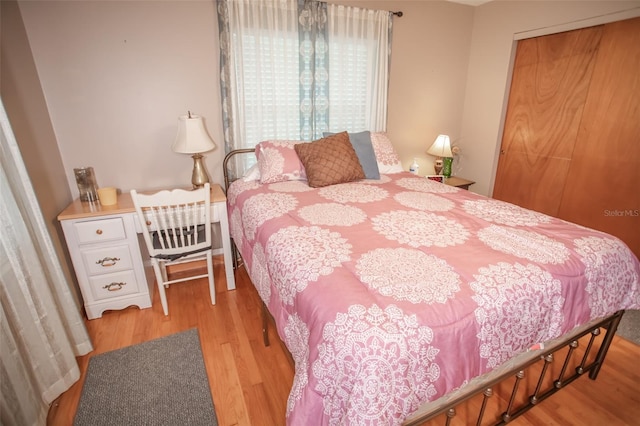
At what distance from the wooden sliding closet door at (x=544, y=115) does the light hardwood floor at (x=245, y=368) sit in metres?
1.69

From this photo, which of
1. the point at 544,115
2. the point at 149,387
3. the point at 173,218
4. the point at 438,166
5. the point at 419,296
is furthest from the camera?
the point at 438,166

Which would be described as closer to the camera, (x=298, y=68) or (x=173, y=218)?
(x=173, y=218)

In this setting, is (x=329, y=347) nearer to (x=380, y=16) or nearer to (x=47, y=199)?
(x=47, y=199)

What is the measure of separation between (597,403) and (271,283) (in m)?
1.65

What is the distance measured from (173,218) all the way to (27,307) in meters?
0.85

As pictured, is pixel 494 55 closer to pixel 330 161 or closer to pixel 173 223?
→ pixel 330 161

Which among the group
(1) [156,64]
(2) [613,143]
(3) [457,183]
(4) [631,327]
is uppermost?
(1) [156,64]

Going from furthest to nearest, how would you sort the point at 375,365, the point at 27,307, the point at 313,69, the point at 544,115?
the point at 544,115 → the point at 313,69 → the point at 27,307 → the point at 375,365

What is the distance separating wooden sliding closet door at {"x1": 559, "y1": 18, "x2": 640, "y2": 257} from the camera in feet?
7.93

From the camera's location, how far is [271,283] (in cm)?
143

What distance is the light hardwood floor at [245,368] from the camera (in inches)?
56.2

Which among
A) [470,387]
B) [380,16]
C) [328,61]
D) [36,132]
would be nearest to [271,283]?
[470,387]

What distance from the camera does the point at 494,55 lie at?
325cm

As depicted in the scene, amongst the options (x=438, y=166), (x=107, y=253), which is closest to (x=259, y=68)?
(x=107, y=253)
